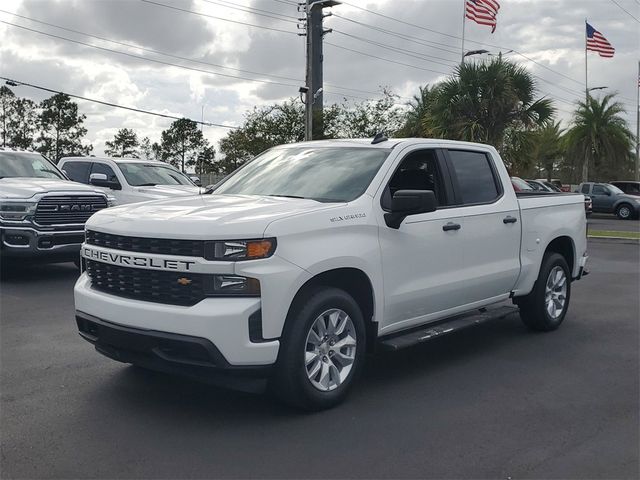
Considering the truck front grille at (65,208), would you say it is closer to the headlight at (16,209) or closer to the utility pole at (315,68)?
the headlight at (16,209)

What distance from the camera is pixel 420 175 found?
6043mm

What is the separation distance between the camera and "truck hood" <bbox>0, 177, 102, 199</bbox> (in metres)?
10.1

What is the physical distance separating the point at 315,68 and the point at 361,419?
139ft

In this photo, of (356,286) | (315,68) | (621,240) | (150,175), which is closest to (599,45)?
(315,68)

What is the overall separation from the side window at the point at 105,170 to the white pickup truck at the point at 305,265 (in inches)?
340

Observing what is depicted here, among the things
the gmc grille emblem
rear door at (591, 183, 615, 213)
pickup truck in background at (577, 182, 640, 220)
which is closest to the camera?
the gmc grille emblem

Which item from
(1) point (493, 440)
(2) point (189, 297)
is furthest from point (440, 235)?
(2) point (189, 297)

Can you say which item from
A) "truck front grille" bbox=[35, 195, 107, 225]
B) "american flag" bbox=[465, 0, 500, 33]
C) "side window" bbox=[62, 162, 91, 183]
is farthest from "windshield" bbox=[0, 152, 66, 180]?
"american flag" bbox=[465, 0, 500, 33]

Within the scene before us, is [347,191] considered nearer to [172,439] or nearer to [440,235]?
[440,235]

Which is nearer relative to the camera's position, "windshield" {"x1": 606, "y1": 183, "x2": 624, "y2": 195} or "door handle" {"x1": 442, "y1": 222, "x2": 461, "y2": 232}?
"door handle" {"x1": 442, "y1": 222, "x2": 461, "y2": 232}

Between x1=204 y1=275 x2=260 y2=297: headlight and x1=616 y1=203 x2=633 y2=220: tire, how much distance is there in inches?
1212

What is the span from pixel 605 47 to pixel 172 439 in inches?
1429

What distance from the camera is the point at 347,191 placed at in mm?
5312

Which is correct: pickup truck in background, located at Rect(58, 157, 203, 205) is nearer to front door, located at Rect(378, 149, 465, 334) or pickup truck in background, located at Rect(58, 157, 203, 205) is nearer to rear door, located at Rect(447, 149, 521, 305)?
rear door, located at Rect(447, 149, 521, 305)
